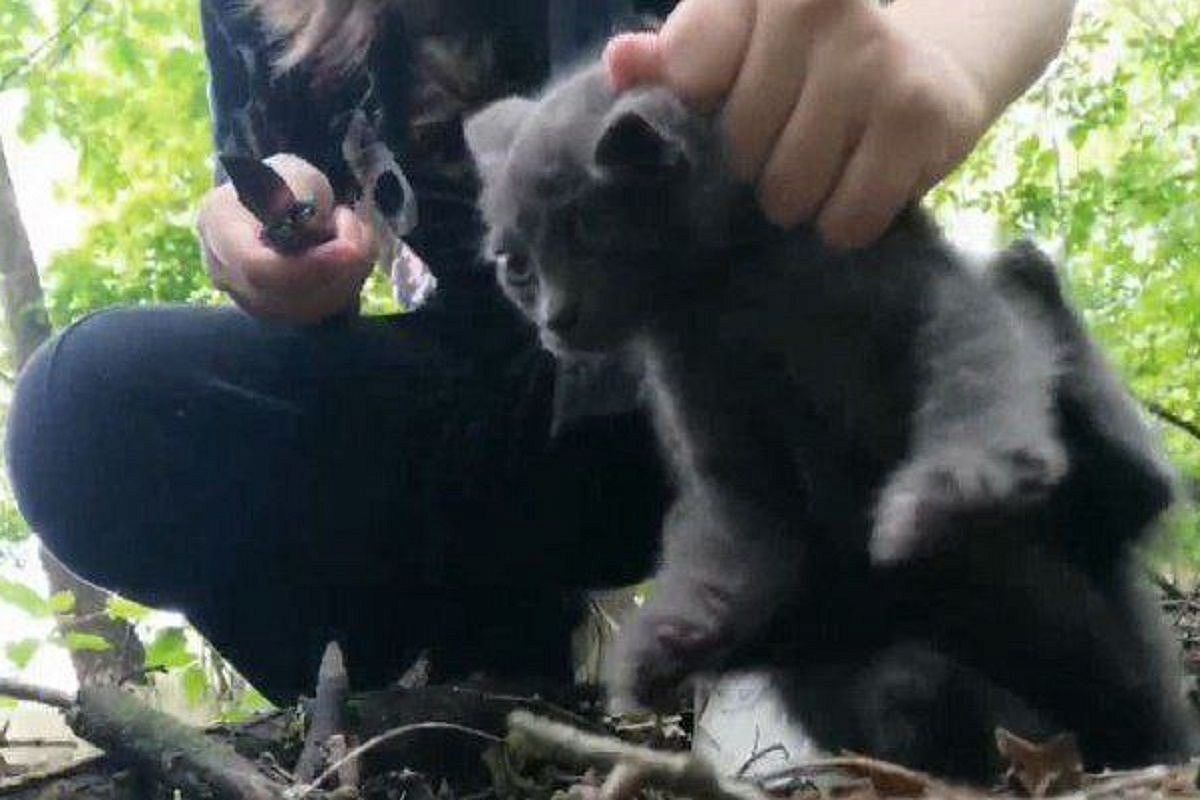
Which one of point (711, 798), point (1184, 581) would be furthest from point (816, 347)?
point (1184, 581)

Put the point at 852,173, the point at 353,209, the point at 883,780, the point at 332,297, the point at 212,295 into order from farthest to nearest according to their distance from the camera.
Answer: the point at 212,295
the point at 353,209
the point at 332,297
the point at 852,173
the point at 883,780

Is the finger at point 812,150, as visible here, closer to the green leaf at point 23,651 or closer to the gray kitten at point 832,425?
the gray kitten at point 832,425

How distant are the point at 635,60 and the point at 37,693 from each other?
0.62 meters

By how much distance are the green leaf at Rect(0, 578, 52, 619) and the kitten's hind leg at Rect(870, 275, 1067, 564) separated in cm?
105

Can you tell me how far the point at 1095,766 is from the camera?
41.3 inches

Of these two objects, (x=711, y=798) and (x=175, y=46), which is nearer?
(x=711, y=798)

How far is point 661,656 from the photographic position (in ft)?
3.61

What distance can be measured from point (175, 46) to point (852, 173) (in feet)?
Answer: 13.1

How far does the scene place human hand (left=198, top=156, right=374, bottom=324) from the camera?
136 cm

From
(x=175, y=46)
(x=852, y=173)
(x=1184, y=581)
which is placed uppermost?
(x=852, y=173)

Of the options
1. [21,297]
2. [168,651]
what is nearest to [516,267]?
[168,651]

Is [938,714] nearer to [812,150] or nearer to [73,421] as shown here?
[812,150]

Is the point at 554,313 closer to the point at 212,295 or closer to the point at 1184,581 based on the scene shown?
the point at 1184,581

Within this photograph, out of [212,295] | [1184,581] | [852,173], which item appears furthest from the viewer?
[212,295]
